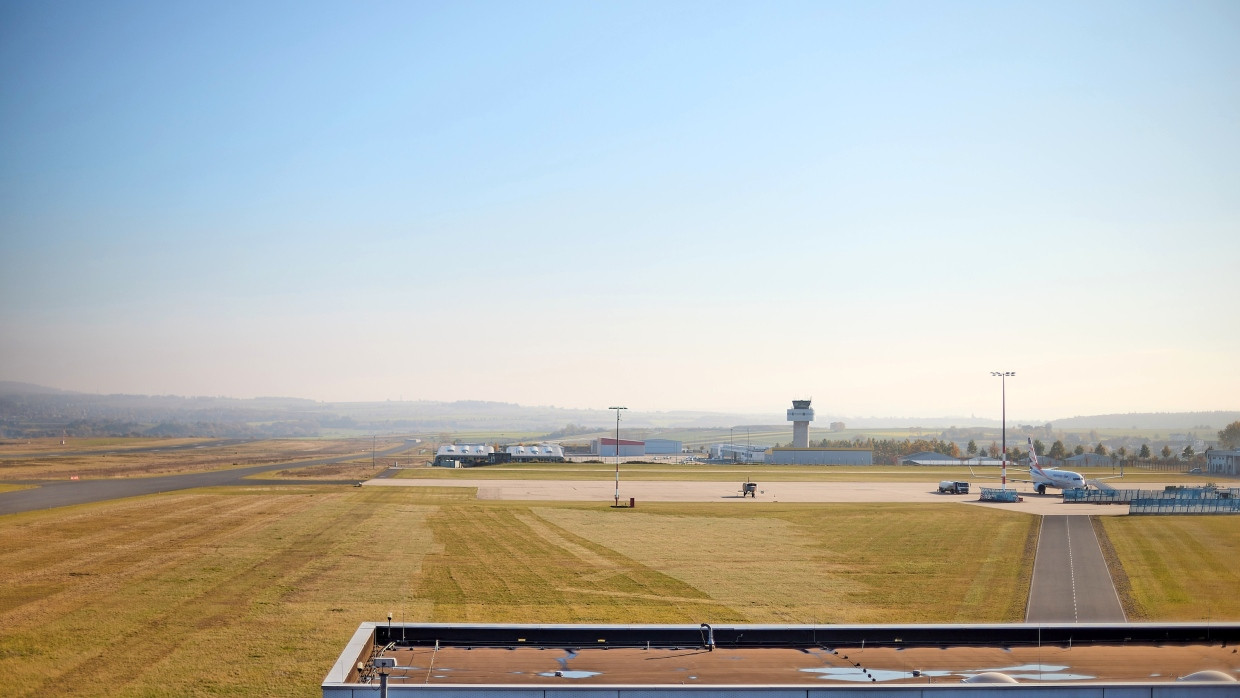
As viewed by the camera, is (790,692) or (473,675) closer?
(790,692)

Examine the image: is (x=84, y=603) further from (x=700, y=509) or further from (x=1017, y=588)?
(x=700, y=509)

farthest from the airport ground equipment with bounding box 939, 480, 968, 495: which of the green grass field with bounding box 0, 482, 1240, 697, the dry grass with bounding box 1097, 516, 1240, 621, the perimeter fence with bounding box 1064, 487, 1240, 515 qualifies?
the green grass field with bounding box 0, 482, 1240, 697

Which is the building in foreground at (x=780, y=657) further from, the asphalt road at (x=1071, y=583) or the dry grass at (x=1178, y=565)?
the dry grass at (x=1178, y=565)

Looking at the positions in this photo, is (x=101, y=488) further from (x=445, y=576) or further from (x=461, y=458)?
(x=461, y=458)

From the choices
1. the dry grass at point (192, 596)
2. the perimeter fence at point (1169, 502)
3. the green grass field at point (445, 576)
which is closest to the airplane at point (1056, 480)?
the perimeter fence at point (1169, 502)

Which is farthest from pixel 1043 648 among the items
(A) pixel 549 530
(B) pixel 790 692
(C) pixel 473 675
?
(A) pixel 549 530
